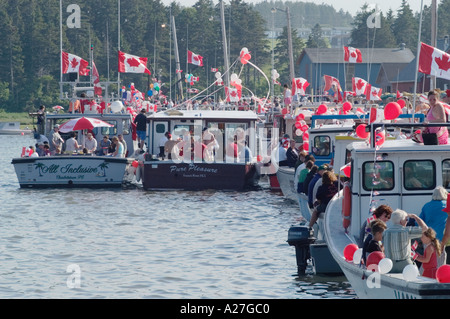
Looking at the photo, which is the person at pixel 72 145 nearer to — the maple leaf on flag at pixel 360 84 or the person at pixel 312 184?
the maple leaf on flag at pixel 360 84

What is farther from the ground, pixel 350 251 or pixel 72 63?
pixel 72 63

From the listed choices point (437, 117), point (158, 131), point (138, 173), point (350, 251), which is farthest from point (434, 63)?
point (138, 173)

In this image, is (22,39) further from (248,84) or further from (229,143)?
(229,143)

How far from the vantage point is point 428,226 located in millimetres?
13367

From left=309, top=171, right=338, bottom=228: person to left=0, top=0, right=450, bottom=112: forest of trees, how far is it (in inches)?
2953

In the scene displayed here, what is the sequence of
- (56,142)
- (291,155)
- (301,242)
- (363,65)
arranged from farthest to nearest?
(363,65)
(56,142)
(291,155)
(301,242)

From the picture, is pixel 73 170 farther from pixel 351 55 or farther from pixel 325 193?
pixel 325 193

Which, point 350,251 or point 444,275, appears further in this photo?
point 350,251

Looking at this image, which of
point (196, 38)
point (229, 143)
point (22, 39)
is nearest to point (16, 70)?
point (22, 39)

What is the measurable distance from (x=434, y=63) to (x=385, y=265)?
6.96 metres

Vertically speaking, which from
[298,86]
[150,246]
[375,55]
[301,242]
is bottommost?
[150,246]

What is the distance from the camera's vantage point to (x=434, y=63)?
1827 cm

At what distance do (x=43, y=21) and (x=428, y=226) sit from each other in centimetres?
9984

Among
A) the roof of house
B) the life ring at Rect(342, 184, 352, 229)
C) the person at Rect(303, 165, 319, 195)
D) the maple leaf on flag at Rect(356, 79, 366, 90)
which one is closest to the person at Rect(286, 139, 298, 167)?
the maple leaf on flag at Rect(356, 79, 366, 90)
